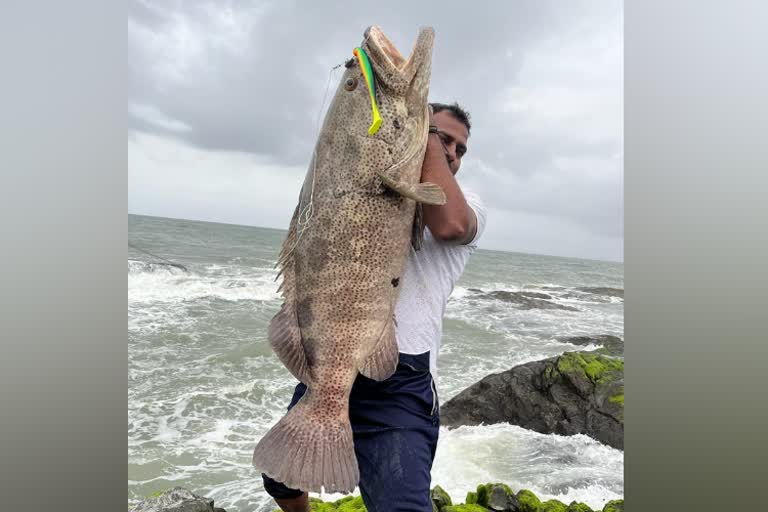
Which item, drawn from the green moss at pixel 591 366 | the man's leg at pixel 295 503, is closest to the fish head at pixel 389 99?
the man's leg at pixel 295 503

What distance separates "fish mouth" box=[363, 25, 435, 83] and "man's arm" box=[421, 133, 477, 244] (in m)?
0.33

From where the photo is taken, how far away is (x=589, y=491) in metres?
6.26

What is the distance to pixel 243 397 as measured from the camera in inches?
341

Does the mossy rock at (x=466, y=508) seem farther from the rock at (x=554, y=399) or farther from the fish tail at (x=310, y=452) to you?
the rock at (x=554, y=399)

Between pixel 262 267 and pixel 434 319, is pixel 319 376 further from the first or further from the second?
pixel 262 267

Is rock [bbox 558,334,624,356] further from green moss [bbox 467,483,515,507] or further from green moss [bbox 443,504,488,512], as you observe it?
green moss [bbox 443,504,488,512]

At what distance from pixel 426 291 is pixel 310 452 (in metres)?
0.95

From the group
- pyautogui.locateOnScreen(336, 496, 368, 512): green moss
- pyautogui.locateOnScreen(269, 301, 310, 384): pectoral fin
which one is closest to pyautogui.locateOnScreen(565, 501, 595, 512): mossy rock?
pyautogui.locateOnScreen(336, 496, 368, 512): green moss

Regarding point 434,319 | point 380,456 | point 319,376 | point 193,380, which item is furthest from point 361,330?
point 193,380

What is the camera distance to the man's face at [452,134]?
8.52 ft

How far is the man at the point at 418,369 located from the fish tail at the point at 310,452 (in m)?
0.24

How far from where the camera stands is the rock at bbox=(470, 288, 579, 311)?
23016 millimetres

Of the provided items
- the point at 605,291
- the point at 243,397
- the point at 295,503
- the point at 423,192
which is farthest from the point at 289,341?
the point at 605,291

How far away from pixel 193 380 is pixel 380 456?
8.07 metres
